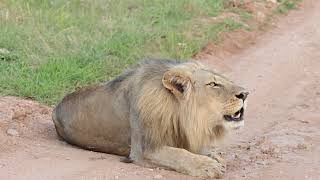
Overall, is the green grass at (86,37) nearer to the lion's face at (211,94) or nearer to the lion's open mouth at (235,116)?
the lion's face at (211,94)

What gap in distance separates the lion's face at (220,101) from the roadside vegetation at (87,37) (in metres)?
2.36

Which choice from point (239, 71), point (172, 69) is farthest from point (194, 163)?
point (239, 71)

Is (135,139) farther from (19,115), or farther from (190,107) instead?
(19,115)

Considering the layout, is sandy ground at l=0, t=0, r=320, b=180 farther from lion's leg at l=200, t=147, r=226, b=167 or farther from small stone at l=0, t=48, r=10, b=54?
small stone at l=0, t=48, r=10, b=54

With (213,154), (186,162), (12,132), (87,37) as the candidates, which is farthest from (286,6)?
(186,162)

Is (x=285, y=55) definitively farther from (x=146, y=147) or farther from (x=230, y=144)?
(x=146, y=147)

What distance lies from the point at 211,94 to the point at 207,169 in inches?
19.5

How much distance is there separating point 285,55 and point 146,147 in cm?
508

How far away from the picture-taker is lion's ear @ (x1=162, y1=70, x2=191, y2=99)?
4.78 metres

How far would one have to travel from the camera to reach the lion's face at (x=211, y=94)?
471cm

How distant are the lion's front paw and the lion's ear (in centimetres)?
45

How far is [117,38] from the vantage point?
8797mm

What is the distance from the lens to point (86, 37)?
8727 millimetres

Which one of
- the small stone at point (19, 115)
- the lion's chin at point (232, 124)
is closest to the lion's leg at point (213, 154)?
the lion's chin at point (232, 124)
